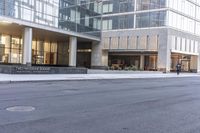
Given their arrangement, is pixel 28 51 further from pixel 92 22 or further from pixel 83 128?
pixel 83 128

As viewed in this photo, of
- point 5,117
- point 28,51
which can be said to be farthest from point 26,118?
point 28,51

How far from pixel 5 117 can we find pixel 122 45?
192 ft

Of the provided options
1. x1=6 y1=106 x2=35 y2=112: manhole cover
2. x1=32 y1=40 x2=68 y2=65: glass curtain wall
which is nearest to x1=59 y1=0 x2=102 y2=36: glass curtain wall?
x1=32 y1=40 x2=68 y2=65: glass curtain wall

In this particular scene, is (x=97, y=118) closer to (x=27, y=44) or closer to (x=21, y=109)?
(x=21, y=109)

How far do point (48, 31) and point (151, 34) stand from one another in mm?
22292

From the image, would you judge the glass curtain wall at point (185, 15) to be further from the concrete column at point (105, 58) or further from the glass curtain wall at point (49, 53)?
the glass curtain wall at point (49, 53)

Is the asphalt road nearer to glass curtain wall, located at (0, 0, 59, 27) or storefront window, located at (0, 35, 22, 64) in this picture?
glass curtain wall, located at (0, 0, 59, 27)

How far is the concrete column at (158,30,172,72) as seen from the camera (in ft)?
197

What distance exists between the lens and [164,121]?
897 cm

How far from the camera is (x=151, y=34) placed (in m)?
62.1

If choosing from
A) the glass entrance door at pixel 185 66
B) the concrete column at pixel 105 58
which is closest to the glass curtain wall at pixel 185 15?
the glass entrance door at pixel 185 66

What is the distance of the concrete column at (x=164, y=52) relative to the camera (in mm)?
59938

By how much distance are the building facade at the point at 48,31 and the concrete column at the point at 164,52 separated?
43.1 ft

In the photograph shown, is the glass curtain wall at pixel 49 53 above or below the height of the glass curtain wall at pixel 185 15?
below
